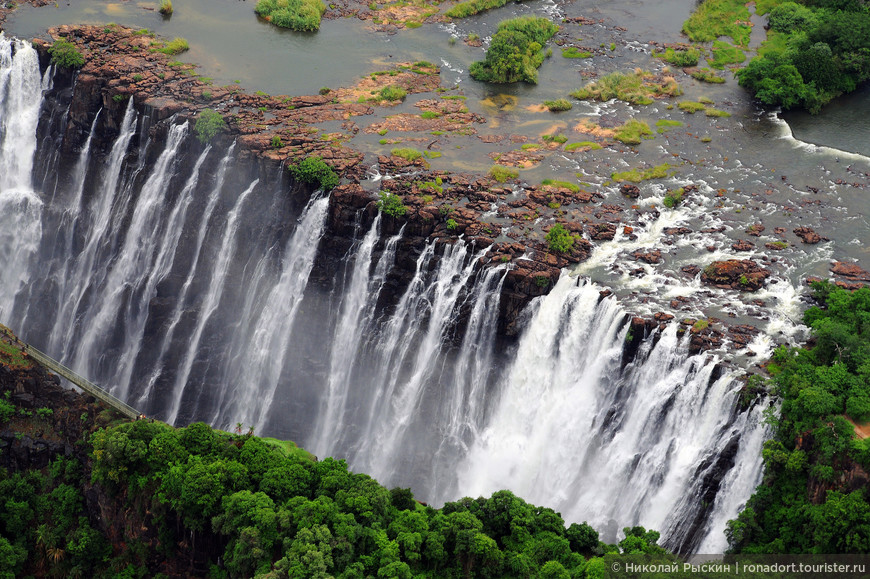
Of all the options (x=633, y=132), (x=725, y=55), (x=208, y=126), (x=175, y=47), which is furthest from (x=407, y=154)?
(x=725, y=55)

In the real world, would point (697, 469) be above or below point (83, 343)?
above

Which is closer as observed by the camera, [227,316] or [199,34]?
[227,316]

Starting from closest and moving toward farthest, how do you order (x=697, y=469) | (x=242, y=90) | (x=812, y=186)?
1. (x=697, y=469)
2. (x=812, y=186)
3. (x=242, y=90)

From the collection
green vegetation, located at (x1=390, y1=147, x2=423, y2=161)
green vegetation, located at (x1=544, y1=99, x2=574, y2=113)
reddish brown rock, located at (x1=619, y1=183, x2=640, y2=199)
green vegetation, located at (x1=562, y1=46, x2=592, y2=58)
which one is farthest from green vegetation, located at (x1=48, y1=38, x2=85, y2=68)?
reddish brown rock, located at (x1=619, y1=183, x2=640, y2=199)

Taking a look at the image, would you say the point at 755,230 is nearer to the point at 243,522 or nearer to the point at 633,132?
the point at 633,132

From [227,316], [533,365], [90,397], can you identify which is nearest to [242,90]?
[227,316]

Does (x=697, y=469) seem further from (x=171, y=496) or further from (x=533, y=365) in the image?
(x=171, y=496)
